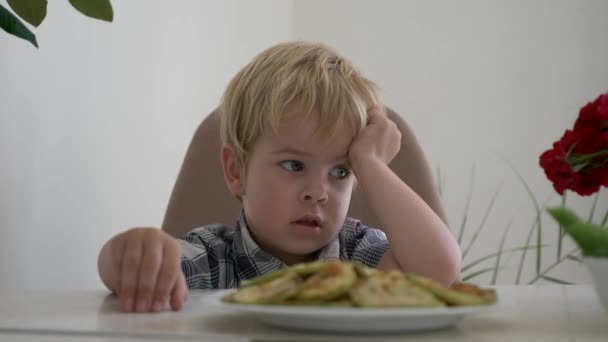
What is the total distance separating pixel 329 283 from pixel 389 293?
0.14ft

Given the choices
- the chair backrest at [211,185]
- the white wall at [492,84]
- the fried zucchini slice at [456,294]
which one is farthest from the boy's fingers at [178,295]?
the white wall at [492,84]

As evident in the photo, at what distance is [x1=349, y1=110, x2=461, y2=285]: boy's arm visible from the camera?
108 cm

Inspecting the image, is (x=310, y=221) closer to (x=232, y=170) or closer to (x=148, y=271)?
(x=232, y=170)

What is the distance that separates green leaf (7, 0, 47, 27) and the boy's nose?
44 cm

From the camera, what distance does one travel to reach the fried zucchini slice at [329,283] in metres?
0.53

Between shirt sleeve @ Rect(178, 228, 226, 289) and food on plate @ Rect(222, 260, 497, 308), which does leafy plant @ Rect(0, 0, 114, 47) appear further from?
food on plate @ Rect(222, 260, 497, 308)

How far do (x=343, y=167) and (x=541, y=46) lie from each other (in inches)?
98.9

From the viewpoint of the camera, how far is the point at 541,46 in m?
3.45

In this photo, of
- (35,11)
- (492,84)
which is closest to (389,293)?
(35,11)

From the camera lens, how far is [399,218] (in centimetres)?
113

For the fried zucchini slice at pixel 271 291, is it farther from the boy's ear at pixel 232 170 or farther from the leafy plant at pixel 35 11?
the boy's ear at pixel 232 170

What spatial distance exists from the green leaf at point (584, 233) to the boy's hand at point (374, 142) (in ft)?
1.92

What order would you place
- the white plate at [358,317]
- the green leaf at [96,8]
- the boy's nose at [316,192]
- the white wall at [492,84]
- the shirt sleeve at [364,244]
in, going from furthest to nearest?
the white wall at [492,84] → the shirt sleeve at [364,244] → the boy's nose at [316,192] → the green leaf at [96,8] → the white plate at [358,317]

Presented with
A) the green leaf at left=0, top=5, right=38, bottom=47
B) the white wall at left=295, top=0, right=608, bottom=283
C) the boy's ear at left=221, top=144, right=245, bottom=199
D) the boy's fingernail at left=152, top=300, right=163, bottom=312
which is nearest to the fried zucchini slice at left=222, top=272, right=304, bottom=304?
the boy's fingernail at left=152, top=300, right=163, bottom=312
